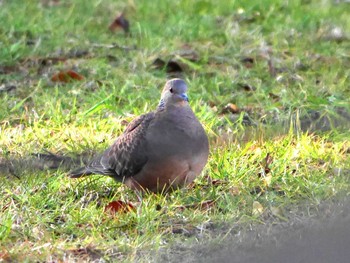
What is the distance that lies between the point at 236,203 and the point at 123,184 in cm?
66

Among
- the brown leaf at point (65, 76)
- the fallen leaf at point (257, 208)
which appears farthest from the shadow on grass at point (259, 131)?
the brown leaf at point (65, 76)

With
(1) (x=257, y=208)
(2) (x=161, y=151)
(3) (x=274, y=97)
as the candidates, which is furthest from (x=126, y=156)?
(3) (x=274, y=97)

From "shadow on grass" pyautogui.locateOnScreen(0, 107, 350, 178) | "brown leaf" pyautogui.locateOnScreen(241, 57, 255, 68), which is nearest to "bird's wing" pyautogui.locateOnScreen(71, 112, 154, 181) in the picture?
"shadow on grass" pyautogui.locateOnScreen(0, 107, 350, 178)

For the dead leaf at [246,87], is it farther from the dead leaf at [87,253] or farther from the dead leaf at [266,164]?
the dead leaf at [87,253]

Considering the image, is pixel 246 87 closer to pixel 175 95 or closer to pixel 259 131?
pixel 259 131

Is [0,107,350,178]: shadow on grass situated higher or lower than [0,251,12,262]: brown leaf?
lower

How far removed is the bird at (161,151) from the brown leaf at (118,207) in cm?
18

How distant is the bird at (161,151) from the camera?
4.10 m

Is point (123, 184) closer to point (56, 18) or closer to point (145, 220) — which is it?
point (145, 220)

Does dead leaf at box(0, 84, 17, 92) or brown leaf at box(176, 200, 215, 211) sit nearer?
brown leaf at box(176, 200, 215, 211)

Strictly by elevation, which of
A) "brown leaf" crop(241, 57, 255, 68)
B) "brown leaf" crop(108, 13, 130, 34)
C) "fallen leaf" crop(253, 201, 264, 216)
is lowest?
"brown leaf" crop(108, 13, 130, 34)

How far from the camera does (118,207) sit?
13.3ft

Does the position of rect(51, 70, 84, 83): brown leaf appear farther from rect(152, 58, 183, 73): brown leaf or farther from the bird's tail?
the bird's tail

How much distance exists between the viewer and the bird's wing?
425 centimetres
